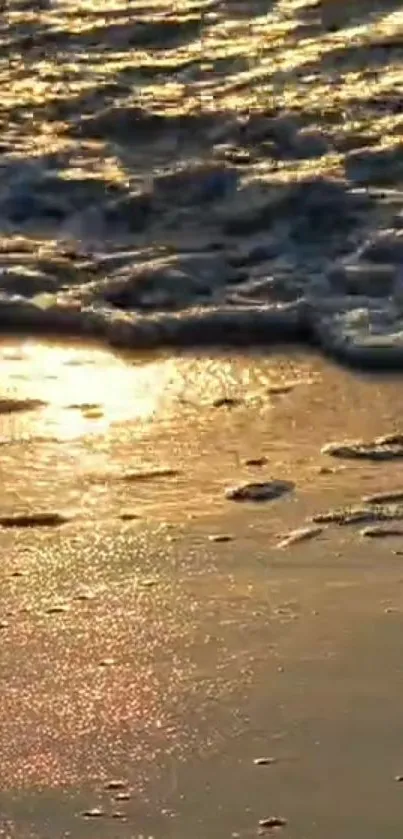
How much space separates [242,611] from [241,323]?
2009mm

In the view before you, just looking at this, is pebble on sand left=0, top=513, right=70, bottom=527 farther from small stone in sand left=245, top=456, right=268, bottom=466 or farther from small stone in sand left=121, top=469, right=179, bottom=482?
small stone in sand left=245, top=456, right=268, bottom=466

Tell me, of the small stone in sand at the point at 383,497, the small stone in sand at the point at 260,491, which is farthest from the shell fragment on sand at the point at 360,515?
the small stone in sand at the point at 260,491

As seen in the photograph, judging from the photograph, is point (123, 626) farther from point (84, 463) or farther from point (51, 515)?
point (84, 463)

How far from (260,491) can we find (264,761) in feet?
4.29

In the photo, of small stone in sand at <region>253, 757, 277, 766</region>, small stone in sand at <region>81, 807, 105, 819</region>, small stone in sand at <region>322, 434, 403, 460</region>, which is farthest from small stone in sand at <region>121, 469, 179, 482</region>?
small stone in sand at <region>81, 807, 105, 819</region>

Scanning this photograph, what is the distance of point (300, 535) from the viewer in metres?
4.20

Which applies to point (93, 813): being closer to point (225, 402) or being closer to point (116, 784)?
point (116, 784)

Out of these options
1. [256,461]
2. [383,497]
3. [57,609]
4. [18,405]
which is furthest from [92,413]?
[57,609]

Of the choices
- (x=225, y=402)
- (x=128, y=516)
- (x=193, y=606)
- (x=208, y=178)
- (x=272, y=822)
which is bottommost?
(x=272, y=822)

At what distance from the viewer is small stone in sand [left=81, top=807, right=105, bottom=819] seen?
307 cm

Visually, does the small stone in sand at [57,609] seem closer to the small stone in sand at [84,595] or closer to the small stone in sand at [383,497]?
the small stone in sand at [84,595]

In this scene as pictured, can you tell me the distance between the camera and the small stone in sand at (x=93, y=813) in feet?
10.1

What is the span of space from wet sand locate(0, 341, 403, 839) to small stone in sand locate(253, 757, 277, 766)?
0.04 feet

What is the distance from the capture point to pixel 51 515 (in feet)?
14.2
